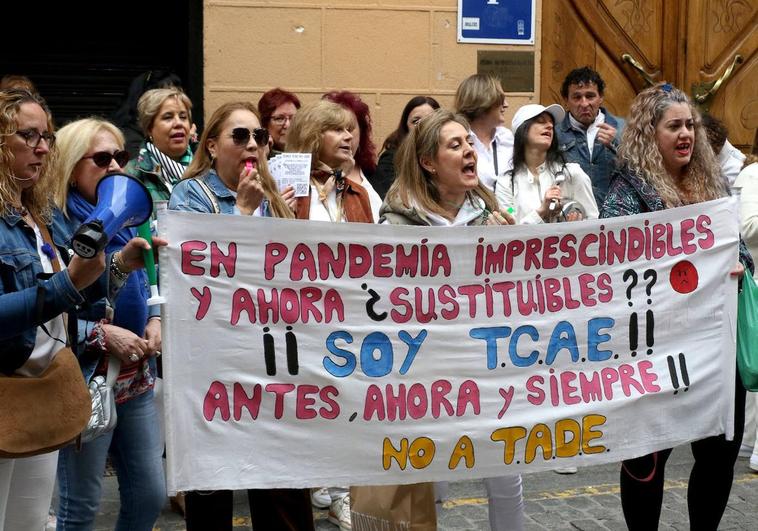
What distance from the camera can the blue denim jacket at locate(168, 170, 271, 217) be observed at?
13.8ft

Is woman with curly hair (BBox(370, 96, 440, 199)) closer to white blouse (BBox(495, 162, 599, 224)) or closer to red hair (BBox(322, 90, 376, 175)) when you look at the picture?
red hair (BBox(322, 90, 376, 175))

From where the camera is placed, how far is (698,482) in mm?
4629

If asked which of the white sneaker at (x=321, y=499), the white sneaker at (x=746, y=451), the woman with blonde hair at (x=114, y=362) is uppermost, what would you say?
the woman with blonde hair at (x=114, y=362)

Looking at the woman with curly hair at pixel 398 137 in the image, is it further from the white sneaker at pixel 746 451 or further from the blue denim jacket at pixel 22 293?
the blue denim jacket at pixel 22 293

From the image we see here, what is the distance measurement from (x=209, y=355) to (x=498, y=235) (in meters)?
1.15

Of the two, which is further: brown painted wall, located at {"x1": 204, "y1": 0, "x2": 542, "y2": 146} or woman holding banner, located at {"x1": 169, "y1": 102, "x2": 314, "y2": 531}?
brown painted wall, located at {"x1": 204, "y1": 0, "x2": 542, "y2": 146}

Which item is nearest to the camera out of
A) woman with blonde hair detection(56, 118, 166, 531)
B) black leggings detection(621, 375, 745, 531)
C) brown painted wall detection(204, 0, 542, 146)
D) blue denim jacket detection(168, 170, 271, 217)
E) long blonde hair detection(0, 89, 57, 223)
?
long blonde hair detection(0, 89, 57, 223)

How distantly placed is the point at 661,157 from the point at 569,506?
191 centimetres

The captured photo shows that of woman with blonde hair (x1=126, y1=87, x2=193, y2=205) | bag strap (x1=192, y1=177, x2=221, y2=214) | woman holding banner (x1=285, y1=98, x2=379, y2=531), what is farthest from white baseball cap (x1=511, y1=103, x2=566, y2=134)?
bag strap (x1=192, y1=177, x2=221, y2=214)

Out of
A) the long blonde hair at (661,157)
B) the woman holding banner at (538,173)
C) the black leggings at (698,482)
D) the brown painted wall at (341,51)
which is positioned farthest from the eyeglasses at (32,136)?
the brown painted wall at (341,51)

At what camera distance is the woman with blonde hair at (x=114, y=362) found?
154 inches

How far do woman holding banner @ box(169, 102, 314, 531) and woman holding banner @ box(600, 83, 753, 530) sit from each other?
1346 mm

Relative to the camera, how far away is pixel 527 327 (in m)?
4.19

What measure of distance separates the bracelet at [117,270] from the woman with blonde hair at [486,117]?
3290mm
